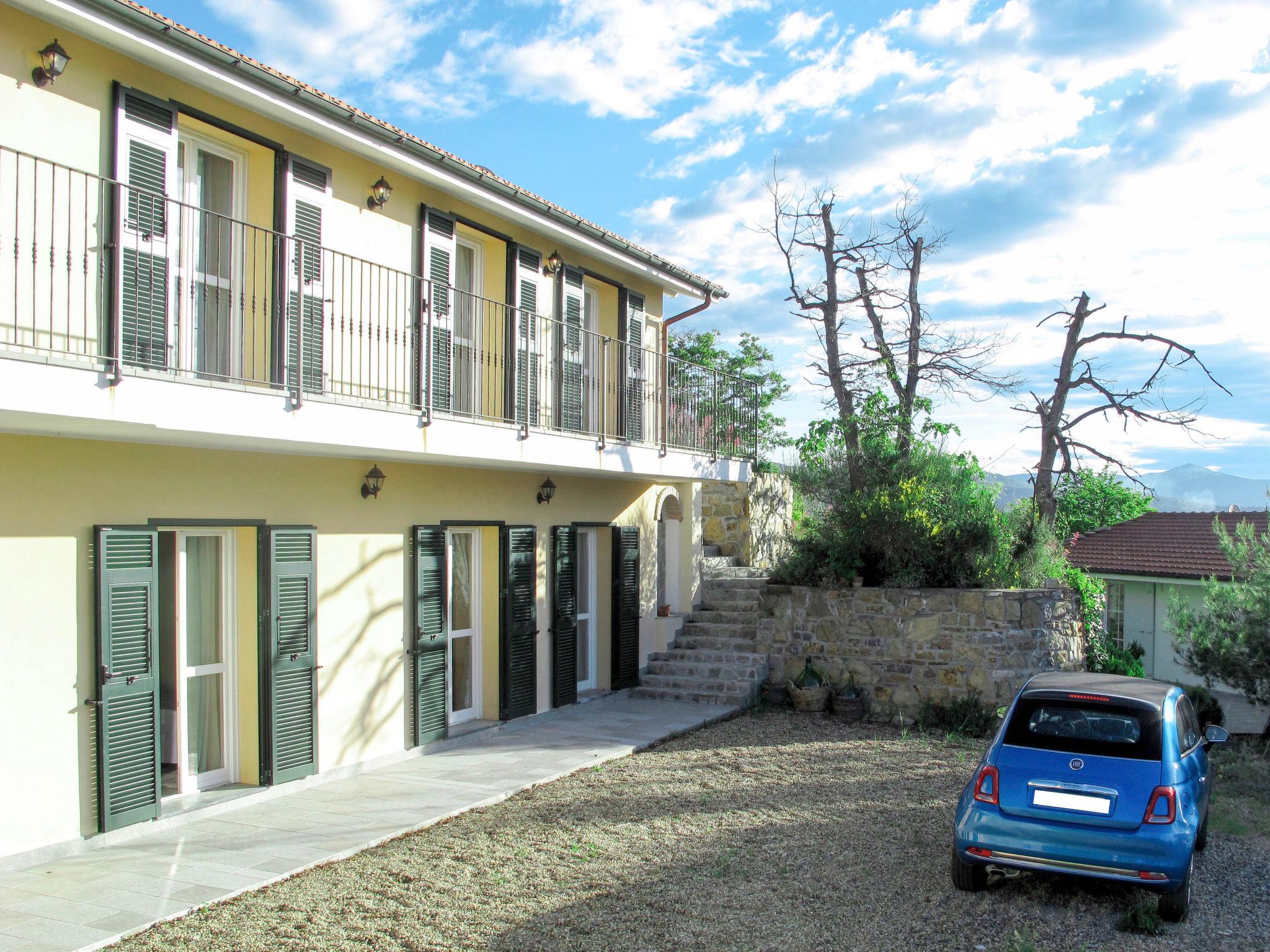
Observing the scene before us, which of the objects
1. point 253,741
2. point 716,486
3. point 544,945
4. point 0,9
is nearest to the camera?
point 544,945

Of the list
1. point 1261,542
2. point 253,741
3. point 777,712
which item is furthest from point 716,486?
point 253,741

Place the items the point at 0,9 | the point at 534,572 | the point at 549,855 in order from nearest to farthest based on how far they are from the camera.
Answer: the point at 0,9 → the point at 549,855 → the point at 534,572

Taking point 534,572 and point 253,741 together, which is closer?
point 253,741

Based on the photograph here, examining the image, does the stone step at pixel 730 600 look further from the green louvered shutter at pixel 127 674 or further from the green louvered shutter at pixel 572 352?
the green louvered shutter at pixel 127 674

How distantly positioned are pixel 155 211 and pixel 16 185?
1.69 metres

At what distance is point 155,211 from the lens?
24.4 feet

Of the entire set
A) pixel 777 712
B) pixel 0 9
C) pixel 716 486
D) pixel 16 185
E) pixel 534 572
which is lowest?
pixel 777 712

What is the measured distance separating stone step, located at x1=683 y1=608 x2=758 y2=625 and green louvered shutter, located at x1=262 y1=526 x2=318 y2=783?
775 centimetres

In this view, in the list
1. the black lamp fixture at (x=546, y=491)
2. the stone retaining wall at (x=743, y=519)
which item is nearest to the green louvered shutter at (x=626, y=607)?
the black lamp fixture at (x=546, y=491)

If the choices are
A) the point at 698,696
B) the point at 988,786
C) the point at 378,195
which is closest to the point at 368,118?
the point at 378,195

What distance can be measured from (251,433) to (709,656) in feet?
29.1

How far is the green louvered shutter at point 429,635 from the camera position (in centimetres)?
1011

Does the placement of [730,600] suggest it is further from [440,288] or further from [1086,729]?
[1086,729]

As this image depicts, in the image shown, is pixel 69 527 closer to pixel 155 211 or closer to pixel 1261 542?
pixel 155 211
